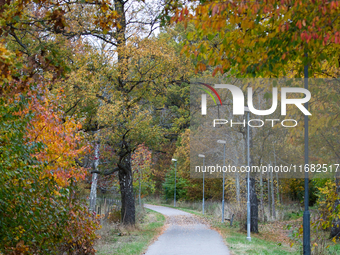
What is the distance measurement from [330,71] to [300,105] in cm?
119

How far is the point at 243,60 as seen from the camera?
7.36m

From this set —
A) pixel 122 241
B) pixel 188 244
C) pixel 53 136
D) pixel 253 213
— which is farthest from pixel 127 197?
pixel 53 136

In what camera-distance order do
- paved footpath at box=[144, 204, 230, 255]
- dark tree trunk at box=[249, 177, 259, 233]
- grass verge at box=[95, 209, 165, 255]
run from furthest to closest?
dark tree trunk at box=[249, 177, 259, 233]
paved footpath at box=[144, 204, 230, 255]
grass verge at box=[95, 209, 165, 255]

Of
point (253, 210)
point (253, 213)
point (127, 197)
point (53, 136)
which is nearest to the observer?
point (53, 136)

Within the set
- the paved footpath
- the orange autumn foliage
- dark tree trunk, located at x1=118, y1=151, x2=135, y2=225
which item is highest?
the orange autumn foliage

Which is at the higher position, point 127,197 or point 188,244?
point 127,197

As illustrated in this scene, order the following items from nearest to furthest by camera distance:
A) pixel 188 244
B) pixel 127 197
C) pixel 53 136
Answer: pixel 53 136 < pixel 188 244 < pixel 127 197

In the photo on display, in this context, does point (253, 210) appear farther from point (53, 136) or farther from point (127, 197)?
point (53, 136)

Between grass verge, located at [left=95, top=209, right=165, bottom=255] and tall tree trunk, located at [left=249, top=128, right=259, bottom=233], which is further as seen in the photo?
tall tree trunk, located at [left=249, top=128, right=259, bottom=233]

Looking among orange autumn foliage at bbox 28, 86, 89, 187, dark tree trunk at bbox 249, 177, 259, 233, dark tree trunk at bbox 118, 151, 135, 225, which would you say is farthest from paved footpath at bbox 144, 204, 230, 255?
orange autumn foliage at bbox 28, 86, 89, 187

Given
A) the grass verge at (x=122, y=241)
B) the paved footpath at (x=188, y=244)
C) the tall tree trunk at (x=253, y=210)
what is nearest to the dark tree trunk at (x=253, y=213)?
the tall tree trunk at (x=253, y=210)

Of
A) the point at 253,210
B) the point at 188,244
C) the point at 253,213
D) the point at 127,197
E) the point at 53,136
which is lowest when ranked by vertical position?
the point at 188,244

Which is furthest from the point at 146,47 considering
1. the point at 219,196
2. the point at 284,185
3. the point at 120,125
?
the point at 219,196

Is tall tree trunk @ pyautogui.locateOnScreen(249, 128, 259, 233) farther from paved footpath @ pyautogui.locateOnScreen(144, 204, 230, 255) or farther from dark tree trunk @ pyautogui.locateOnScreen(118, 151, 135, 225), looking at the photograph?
dark tree trunk @ pyautogui.locateOnScreen(118, 151, 135, 225)
